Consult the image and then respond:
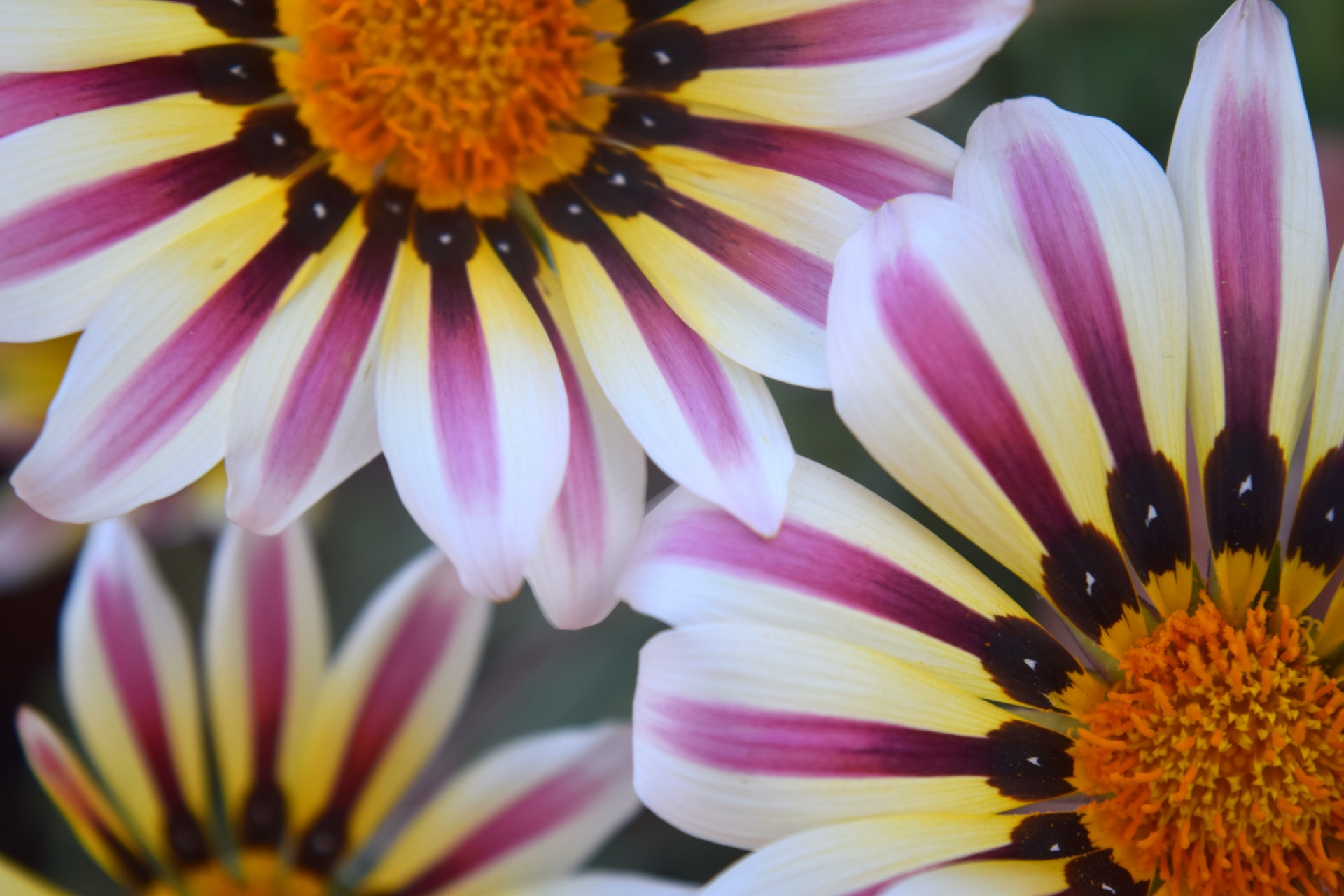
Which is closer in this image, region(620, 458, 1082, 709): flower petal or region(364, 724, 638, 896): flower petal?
region(620, 458, 1082, 709): flower petal

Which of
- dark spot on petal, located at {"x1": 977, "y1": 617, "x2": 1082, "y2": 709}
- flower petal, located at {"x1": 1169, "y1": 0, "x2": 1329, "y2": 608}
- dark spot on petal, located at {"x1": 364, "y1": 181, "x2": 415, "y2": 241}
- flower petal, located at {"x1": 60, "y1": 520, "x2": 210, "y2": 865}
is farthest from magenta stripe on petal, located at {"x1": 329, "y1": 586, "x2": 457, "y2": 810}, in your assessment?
flower petal, located at {"x1": 1169, "y1": 0, "x2": 1329, "y2": 608}

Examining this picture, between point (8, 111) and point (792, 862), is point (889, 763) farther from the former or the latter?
point (8, 111)

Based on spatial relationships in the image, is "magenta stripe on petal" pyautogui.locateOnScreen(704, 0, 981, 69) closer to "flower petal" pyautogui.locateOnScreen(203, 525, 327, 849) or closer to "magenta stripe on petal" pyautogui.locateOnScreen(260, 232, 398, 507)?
"magenta stripe on petal" pyautogui.locateOnScreen(260, 232, 398, 507)

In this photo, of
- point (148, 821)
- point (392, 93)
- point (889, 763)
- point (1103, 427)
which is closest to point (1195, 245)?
point (1103, 427)

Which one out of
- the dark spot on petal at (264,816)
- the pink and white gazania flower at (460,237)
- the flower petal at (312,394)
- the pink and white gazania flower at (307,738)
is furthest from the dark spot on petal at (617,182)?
the dark spot on petal at (264,816)

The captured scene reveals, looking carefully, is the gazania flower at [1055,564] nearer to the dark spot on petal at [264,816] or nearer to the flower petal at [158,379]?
the flower petal at [158,379]

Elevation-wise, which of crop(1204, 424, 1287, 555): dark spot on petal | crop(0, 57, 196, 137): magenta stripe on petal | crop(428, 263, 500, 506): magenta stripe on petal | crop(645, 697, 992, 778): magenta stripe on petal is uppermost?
crop(0, 57, 196, 137): magenta stripe on petal
